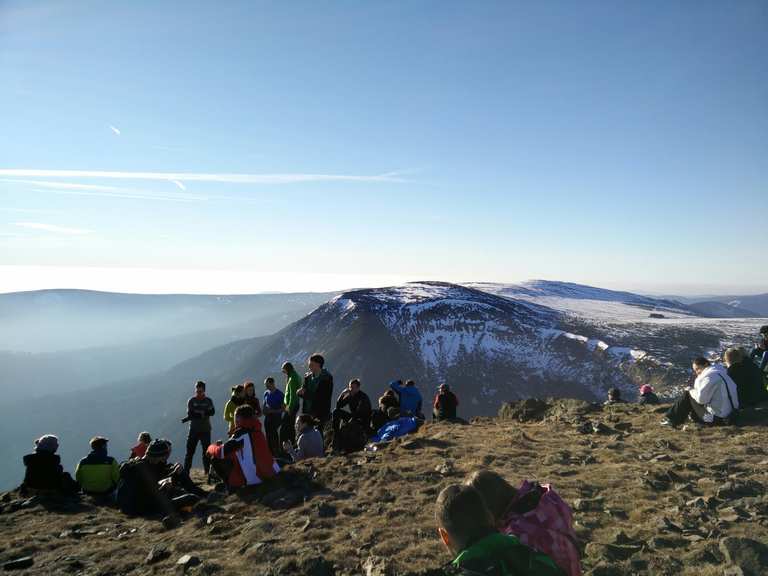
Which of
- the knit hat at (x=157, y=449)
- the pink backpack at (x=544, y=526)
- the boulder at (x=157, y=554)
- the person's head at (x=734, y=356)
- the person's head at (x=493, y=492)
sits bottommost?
the boulder at (x=157, y=554)

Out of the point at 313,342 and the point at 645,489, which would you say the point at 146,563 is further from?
the point at 313,342

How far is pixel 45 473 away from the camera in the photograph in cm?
1300

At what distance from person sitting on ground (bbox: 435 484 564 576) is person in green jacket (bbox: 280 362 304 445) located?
1309 cm

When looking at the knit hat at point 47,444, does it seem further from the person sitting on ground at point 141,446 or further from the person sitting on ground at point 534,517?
the person sitting on ground at point 534,517

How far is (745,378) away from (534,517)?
13.5 meters

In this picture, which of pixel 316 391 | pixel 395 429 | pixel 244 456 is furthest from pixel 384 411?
pixel 244 456

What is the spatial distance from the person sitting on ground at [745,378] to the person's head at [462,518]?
46.4 feet

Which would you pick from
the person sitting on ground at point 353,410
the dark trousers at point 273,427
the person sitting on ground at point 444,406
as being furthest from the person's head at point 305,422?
the person sitting on ground at point 444,406

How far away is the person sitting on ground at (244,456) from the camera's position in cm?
1141

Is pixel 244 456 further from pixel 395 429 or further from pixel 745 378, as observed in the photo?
pixel 745 378

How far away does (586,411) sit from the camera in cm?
2034

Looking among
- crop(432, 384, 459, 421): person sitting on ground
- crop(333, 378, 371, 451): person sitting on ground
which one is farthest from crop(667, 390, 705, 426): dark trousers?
crop(333, 378, 371, 451): person sitting on ground

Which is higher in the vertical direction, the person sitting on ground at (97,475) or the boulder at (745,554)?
the boulder at (745,554)

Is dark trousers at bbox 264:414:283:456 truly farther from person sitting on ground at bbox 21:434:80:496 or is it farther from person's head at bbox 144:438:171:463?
person sitting on ground at bbox 21:434:80:496
